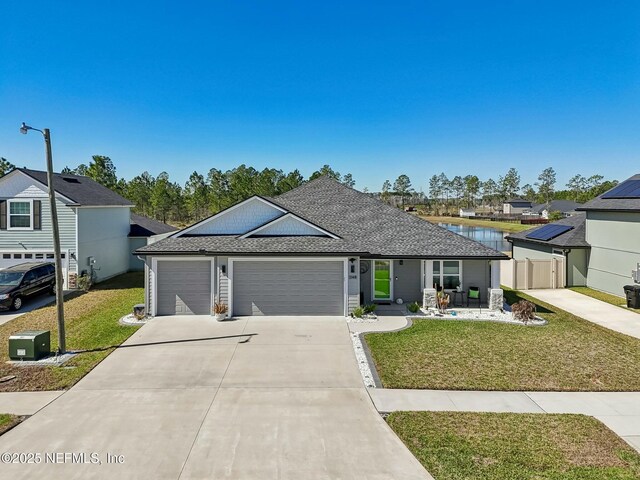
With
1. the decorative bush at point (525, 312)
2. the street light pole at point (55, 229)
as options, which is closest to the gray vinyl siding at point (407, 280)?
the decorative bush at point (525, 312)

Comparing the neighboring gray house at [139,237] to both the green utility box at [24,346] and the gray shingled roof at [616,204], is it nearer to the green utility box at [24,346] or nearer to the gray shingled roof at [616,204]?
the green utility box at [24,346]

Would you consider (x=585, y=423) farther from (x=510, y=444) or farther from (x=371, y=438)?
(x=371, y=438)

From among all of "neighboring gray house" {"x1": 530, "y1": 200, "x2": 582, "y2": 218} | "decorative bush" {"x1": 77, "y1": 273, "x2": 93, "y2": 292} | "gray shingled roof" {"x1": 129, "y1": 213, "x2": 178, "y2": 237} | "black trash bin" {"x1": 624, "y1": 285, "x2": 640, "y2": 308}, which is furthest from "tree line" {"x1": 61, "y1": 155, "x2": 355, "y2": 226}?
"neighboring gray house" {"x1": 530, "y1": 200, "x2": 582, "y2": 218}

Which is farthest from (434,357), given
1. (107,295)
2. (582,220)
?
(582,220)

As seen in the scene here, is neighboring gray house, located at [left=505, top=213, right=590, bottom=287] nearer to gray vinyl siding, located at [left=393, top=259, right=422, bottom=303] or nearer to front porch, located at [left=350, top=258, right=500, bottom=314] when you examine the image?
front porch, located at [left=350, top=258, right=500, bottom=314]

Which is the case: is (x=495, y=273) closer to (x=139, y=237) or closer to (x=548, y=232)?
(x=548, y=232)

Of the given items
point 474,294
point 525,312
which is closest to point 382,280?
point 474,294
